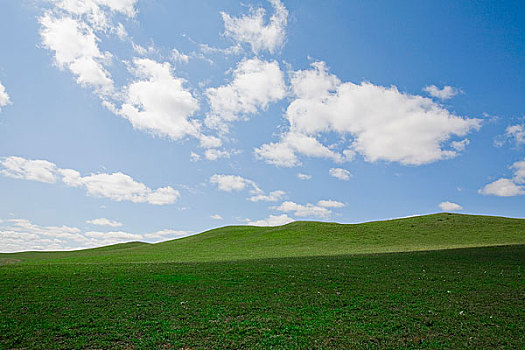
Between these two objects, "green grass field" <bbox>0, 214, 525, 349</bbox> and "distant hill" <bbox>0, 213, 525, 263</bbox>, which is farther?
"distant hill" <bbox>0, 213, 525, 263</bbox>

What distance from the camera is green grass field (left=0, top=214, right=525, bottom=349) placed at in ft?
36.6

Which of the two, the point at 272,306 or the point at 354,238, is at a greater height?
the point at 354,238

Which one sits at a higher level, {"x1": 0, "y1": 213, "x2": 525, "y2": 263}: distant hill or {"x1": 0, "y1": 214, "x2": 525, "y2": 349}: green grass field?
{"x1": 0, "y1": 213, "x2": 525, "y2": 263}: distant hill

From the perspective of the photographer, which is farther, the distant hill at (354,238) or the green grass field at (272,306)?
the distant hill at (354,238)

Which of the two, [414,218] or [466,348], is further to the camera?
[414,218]

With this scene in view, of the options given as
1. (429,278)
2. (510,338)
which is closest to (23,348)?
(510,338)

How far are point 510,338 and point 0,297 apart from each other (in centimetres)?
2206

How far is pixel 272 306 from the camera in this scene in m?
14.8

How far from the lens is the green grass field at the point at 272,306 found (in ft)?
36.6

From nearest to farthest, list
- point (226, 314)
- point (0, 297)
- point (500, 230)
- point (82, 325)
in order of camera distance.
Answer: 1. point (82, 325)
2. point (226, 314)
3. point (0, 297)
4. point (500, 230)

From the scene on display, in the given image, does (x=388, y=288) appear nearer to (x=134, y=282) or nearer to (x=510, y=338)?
(x=510, y=338)

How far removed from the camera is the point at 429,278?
20703 millimetres

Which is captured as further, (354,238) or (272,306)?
(354,238)

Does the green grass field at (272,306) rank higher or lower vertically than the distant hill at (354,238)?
lower
